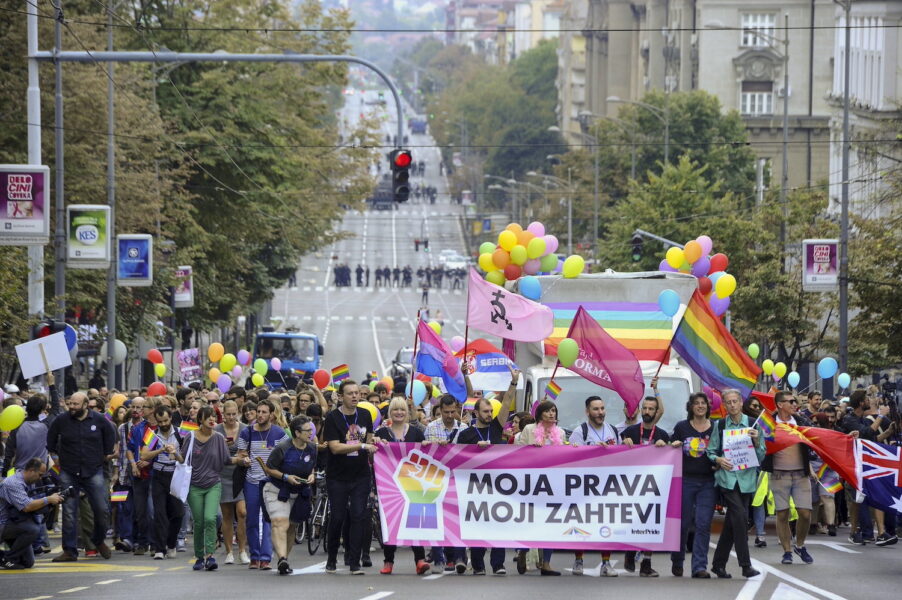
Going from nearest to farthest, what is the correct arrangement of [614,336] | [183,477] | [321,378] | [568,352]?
1. [183,477]
2. [568,352]
3. [614,336]
4. [321,378]

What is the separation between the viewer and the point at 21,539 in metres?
17.9

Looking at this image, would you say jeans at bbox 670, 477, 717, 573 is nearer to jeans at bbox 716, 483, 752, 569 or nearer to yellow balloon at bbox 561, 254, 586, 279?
jeans at bbox 716, 483, 752, 569

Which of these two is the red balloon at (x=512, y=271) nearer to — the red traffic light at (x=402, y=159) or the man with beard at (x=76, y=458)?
the red traffic light at (x=402, y=159)

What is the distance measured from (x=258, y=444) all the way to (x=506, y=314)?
13.5 feet

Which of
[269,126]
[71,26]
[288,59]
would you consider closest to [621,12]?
[269,126]

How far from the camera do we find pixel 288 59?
81.5ft

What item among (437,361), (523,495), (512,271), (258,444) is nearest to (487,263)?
(512,271)

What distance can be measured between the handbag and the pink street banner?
2077 mm

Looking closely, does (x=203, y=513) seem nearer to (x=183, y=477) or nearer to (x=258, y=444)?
(x=183, y=477)

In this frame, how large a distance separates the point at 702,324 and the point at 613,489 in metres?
2.70

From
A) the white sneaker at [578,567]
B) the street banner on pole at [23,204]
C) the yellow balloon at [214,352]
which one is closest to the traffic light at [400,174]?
the street banner on pole at [23,204]

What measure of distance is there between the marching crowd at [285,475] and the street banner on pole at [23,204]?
7454 millimetres

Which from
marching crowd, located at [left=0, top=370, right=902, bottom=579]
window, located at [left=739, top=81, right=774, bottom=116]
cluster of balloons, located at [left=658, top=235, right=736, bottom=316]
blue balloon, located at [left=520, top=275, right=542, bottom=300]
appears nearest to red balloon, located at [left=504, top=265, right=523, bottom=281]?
cluster of balloons, located at [left=658, top=235, right=736, bottom=316]

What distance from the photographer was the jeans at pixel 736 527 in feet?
54.8
